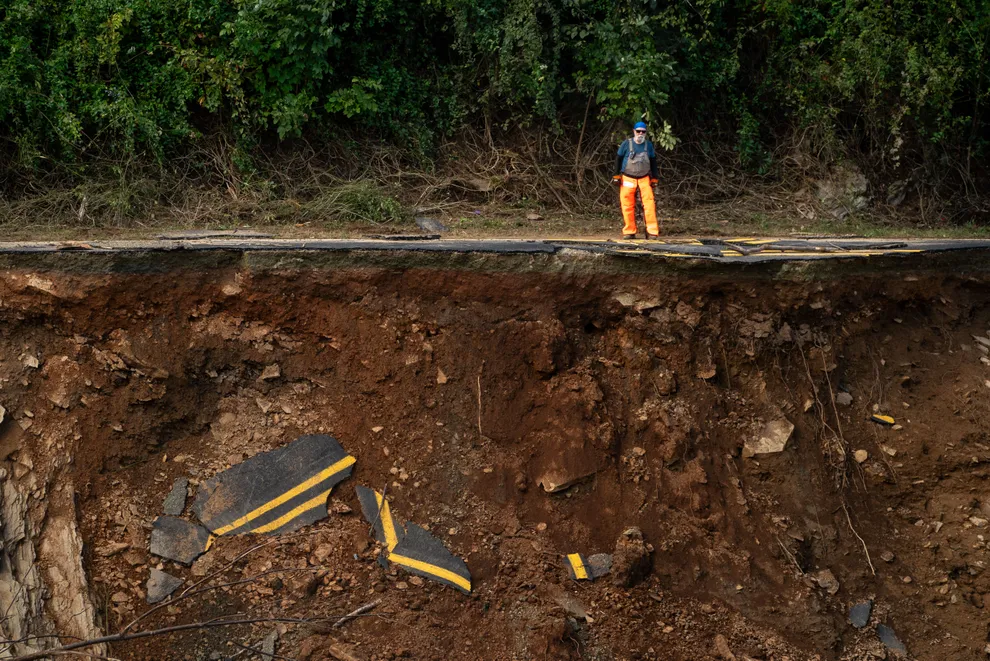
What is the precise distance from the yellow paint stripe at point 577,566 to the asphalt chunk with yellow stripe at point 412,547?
2.15ft

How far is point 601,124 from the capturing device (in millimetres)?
10664

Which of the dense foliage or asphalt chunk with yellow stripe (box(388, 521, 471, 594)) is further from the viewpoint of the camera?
the dense foliage

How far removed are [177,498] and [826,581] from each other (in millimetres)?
4193

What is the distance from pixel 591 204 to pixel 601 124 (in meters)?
1.09

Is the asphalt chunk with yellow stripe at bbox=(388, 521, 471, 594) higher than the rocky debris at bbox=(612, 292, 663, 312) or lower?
lower

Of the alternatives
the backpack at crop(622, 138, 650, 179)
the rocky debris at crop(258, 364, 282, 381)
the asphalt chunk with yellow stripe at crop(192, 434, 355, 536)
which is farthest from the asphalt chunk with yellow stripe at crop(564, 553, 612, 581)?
the backpack at crop(622, 138, 650, 179)

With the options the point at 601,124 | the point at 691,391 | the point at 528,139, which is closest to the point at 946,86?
the point at 601,124

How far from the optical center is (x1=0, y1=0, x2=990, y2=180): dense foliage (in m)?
9.45

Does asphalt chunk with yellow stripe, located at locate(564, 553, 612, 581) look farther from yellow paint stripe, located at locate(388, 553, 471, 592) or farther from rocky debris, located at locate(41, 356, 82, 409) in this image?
rocky debris, located at locate(41, 356, 82, 409)

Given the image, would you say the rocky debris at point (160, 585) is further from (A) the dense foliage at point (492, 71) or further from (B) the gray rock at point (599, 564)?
(A) the dense foliage at point (492, 71)

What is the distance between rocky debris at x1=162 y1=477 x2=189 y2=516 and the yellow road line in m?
0.49

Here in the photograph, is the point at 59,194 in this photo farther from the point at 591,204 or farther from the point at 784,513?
the point at 784,513

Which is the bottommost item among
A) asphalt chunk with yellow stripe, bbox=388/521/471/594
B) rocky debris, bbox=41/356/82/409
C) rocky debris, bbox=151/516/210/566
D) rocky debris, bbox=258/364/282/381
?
asphalt chunk with yellow stripe, bbox=388/521/471/594

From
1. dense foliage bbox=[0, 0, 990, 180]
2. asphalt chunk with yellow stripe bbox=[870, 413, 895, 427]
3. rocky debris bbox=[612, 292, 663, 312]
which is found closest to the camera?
rocky debris bbox=[612, 292, 663, 312]
